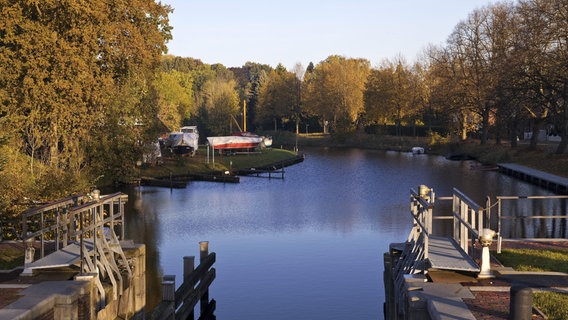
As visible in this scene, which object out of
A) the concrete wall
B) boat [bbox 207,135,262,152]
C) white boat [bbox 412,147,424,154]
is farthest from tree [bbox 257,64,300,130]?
the concrete wall

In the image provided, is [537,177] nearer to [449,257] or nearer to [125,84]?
[125,84]

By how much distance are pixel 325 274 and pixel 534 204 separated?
22909 mm

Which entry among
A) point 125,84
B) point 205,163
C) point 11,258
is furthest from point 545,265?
point 205,163

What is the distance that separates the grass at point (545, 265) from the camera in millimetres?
12570

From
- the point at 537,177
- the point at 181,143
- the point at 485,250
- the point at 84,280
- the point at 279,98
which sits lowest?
the point at 537,177

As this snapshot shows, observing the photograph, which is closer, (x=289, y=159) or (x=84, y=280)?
(x=84, y=280)

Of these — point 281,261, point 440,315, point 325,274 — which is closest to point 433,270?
point 440,315

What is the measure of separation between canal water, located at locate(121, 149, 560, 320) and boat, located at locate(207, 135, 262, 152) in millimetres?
18568

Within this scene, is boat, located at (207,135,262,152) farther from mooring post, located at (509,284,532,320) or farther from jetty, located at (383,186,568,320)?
mooring post, located at (509,284,532,320)

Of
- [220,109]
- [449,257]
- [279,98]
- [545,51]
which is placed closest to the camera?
[449,257]

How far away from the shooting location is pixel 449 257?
16.2m

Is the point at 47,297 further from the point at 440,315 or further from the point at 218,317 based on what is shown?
the point at 218,317

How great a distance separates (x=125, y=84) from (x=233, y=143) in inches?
1471

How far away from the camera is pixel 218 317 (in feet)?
70.4
